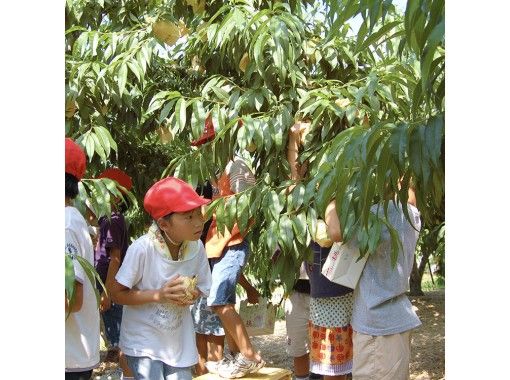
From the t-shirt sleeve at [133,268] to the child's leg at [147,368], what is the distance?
0.28 meters

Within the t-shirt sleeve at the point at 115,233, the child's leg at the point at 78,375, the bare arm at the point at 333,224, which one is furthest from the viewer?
the t-shirt sleeve at the point at 115,233

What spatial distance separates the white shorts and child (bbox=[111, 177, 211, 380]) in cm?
145

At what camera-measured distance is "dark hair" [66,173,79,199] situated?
3.10m

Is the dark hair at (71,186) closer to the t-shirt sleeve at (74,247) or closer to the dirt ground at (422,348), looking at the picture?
the t-shirt sleeve at (74,247)

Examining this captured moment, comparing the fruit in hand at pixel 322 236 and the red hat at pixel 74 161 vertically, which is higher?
the red hat at pixel 74 161

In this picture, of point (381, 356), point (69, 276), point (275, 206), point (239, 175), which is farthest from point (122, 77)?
point (69, 276)

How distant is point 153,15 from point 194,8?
23 cm

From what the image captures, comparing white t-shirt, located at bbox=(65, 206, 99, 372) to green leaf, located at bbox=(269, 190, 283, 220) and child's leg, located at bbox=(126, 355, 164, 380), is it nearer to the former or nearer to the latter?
child's leg, located at bbox=(126, 355, 164, 380)

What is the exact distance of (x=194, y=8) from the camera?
4625 mm

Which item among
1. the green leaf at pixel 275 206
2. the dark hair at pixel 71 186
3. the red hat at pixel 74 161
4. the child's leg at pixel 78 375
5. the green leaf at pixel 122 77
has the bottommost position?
the child's leg at pixel 78 375

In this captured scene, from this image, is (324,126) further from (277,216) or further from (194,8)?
(194,8)

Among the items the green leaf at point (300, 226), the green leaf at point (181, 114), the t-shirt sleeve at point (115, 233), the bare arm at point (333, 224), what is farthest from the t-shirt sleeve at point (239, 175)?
the t-shirt sleeve at point (115, 233)

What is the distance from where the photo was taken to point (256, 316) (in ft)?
15.5

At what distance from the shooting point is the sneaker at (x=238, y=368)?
401 centimetres
